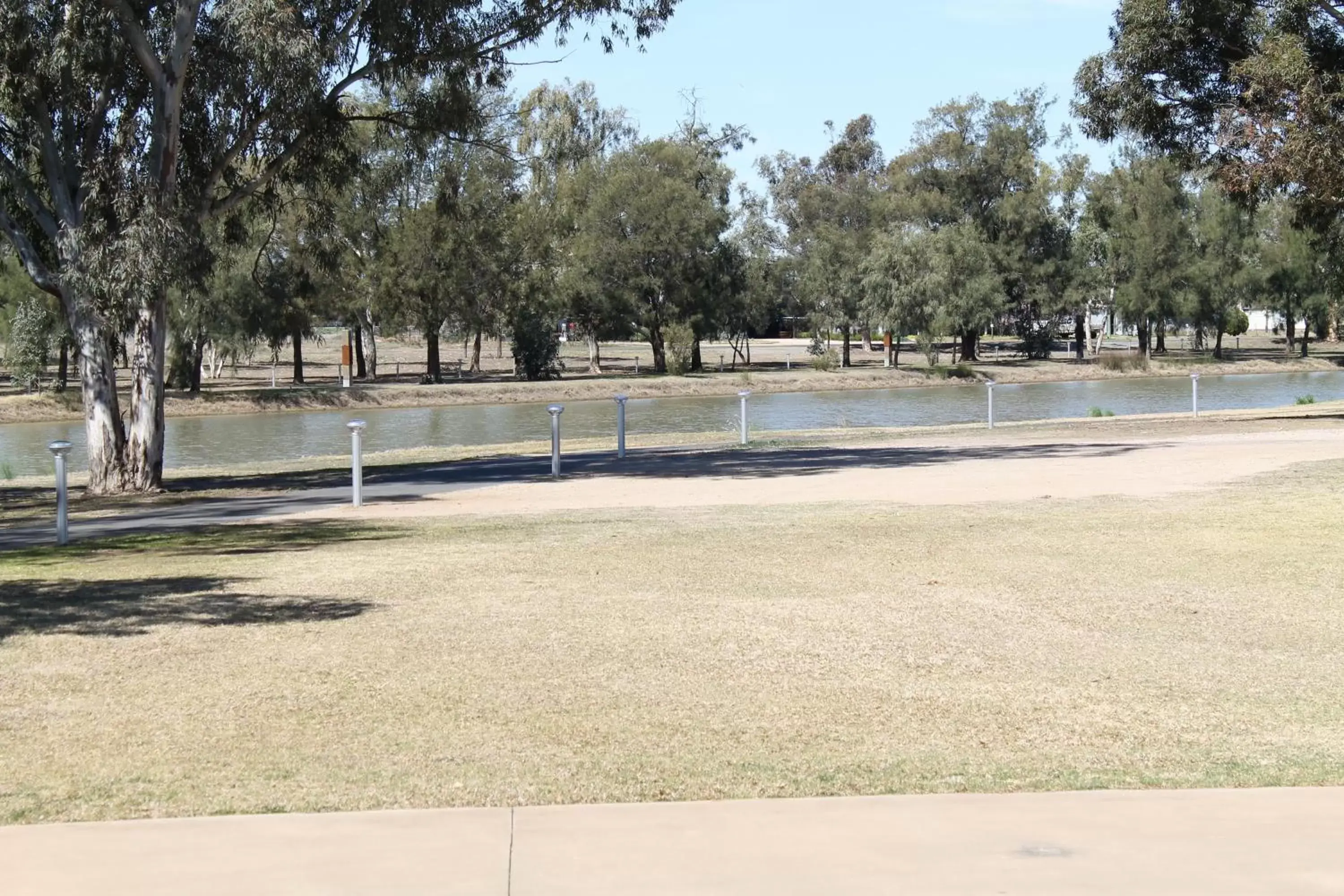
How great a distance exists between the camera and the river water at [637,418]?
42406 mm

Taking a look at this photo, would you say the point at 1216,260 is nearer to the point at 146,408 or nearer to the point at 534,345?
the point at 534,345

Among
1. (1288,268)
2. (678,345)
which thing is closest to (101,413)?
(678,345)

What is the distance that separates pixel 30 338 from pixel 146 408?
35724mm

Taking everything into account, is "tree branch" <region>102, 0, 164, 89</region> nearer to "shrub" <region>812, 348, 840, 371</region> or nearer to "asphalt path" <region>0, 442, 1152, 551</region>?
"asphalt path" <region>0, 442, 1152, 551</region>

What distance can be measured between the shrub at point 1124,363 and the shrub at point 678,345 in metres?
23.6

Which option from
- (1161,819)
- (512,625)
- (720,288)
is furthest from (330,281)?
(1161,819)

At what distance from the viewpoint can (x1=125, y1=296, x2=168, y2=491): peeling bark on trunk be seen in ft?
73.8

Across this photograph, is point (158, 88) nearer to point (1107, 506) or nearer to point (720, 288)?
point (1107, 506)

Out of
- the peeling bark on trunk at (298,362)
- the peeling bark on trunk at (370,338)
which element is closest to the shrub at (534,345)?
the peeling bark on trunk at (370,338)

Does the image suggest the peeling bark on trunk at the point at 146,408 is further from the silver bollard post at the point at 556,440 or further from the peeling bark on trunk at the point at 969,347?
the peeling bark on trunk at the point at 969,347

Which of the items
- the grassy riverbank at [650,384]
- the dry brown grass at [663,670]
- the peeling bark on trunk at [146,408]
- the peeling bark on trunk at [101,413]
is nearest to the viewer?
the dry brown grass at [663,670]

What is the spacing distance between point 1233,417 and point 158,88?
25850 mm

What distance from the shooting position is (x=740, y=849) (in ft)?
18.1

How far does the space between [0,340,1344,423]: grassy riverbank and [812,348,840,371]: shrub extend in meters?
0.77
